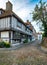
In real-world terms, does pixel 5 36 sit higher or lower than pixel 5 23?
lower

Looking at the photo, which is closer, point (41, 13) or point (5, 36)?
point (5, 36)

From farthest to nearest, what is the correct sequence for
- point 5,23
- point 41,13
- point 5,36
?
point 41,13 < point 5,36 < point 5,23

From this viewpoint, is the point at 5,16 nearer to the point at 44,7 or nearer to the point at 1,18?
the point at 1,18

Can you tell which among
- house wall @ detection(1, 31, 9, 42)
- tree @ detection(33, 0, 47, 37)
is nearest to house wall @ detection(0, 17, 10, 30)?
house wall @ detection(1, 31, 9, 42)

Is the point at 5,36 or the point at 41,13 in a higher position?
the point at 41,13

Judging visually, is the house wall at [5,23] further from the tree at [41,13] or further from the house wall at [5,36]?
the tree at [41,13]

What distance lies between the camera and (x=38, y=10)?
33.8 m

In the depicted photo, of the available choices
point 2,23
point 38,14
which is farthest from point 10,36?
point 38,14

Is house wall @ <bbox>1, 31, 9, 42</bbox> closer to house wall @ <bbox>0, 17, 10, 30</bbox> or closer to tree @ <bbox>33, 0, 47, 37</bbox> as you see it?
house wall @ <bbox>0, 17, 10, 30</bbox>

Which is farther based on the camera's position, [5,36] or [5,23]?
[5,36]

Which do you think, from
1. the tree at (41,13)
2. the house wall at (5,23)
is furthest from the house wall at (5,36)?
the tree at (41,13)

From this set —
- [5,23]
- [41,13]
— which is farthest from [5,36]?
[41,13]

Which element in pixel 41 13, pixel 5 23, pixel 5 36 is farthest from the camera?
pixel 41 13

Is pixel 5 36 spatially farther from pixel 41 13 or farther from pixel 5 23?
pixel 41 13
